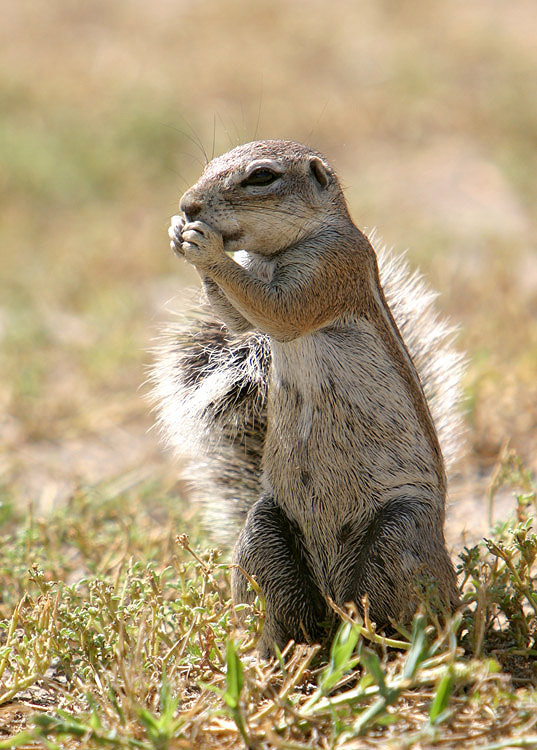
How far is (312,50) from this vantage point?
13102 mm

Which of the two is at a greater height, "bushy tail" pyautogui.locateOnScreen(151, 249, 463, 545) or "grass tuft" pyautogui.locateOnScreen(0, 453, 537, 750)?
"bushy tail" pyautogui.locateOnScreen(151, 249, 463, 545)

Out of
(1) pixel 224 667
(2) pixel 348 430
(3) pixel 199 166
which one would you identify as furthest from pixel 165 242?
(1) pixel 224 667

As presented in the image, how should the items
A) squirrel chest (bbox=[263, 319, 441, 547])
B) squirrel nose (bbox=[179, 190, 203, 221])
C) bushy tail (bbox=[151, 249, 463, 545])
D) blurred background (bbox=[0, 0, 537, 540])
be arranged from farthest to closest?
blurred background (bbox=[0, 0, 537, 540])
bushy tail (bbox=[151, 249, 463, 545])
squirrel chest (bbox=[263, 319, 441, 547])
squirrel nose (bbox=[179, 190, 203, 221])

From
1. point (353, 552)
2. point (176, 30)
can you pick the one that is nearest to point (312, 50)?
point (176, 30)

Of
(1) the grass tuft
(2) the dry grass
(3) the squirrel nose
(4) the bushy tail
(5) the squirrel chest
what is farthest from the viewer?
(4) the bushy tail

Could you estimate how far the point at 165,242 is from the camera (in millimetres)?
7871

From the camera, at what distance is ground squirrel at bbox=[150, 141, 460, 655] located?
2.68 metres

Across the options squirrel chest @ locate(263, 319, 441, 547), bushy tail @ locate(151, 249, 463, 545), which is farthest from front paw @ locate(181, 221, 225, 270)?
bushy tail @ locate(151, 249, 463, 545)

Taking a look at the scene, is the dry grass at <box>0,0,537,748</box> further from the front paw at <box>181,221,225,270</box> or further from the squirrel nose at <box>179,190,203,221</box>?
the front paw at <box>181,221,225,270</box>

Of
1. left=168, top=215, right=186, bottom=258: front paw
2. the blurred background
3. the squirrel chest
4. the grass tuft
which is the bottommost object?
the grass tuft

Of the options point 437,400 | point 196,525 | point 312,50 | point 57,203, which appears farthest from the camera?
point 312,50

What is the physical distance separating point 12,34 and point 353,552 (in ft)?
41.6

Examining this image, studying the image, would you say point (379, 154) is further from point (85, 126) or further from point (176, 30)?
point (176, 30)

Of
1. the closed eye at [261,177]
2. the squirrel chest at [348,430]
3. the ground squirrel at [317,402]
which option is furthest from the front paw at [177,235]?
the squirrel chest at [348,430]
